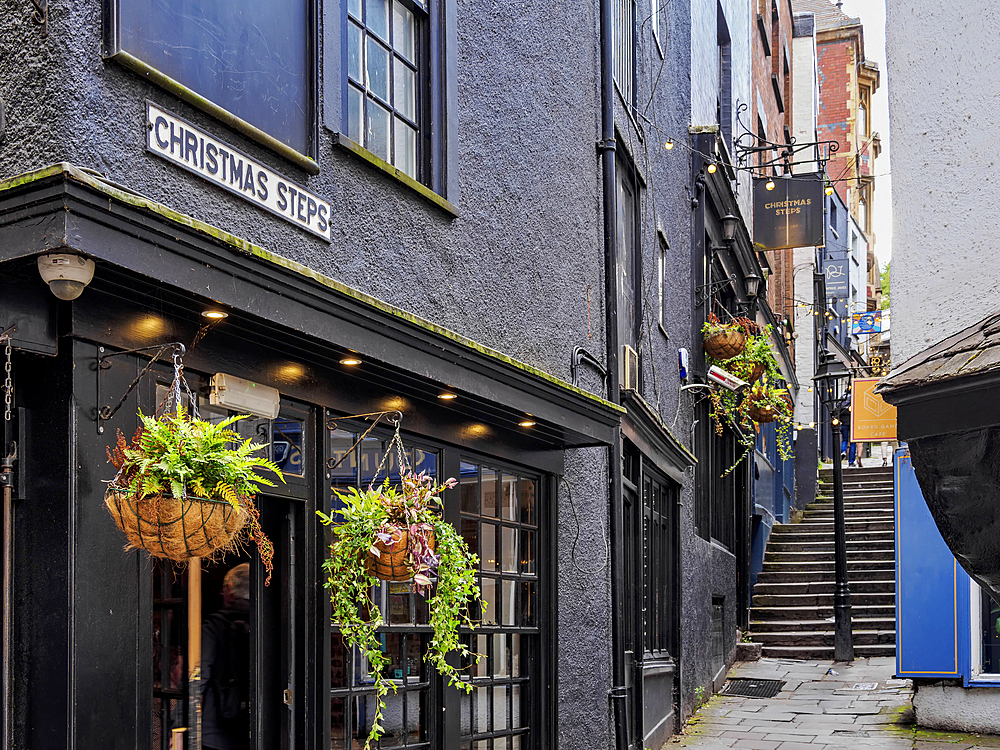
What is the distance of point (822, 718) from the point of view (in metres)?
13.2

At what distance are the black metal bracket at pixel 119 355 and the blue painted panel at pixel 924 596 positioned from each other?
30.6 feet

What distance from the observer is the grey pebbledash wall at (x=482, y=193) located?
460 centimetres

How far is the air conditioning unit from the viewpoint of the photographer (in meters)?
11.1

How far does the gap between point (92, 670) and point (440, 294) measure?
348 cm

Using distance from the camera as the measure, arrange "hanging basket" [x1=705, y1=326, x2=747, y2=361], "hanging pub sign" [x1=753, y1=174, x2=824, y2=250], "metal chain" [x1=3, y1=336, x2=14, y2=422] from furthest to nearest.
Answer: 1. "hanging pub sign" [x1=753, y1=174, x2=824, y2=250]
2. "hanging basket" [x1=705, y1=326, x2=747, y2=361]
3. "metal chain" [x1=3, y1=336, x2=14, y2=422]

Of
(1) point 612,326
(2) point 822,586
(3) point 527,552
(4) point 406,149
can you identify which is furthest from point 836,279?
(4) point 406,149

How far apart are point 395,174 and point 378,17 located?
3.26ft

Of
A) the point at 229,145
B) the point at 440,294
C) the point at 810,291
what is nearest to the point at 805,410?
the point at 810,291

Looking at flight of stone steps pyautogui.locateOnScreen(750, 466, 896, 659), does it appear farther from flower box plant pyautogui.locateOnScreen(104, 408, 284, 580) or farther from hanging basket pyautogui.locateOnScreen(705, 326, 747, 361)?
flower box plant pyautogui.locateOnScreen(104, 408, 284, 580)

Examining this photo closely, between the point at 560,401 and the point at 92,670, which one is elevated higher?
the point at 560,401

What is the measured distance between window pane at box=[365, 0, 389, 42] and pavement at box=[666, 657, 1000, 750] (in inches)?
309

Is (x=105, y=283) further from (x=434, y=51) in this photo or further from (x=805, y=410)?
(x=805, y=410)

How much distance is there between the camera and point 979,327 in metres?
3.46

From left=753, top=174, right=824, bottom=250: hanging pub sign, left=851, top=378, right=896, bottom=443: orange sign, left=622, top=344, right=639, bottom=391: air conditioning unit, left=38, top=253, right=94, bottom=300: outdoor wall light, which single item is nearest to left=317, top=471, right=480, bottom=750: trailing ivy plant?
left=38, top=253, right=94, bottom=300: outdoor wall light
